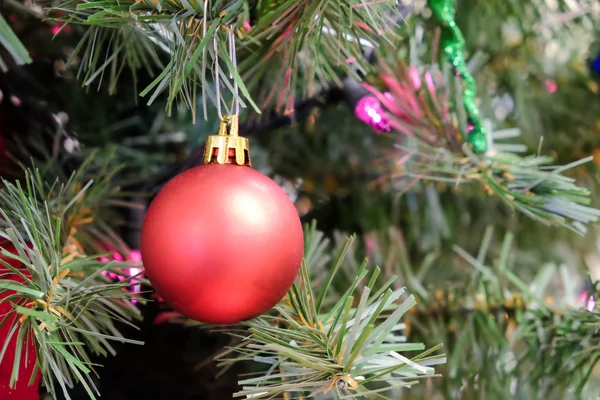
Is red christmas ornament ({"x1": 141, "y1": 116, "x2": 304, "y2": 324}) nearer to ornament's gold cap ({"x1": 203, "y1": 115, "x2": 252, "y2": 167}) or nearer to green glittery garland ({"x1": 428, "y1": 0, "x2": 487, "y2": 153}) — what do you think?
ornament's gold cap ({"x1": 203, "y1": 115, "x2": 252, "y2": 167})

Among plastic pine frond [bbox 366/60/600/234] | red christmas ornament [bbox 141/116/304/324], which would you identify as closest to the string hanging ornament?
red christmas ornament [bbox 141/116/304/324]

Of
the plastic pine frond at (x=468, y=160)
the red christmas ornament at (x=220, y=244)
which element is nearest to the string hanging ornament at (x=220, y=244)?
the red christmas ornament at (x=220, y=244)

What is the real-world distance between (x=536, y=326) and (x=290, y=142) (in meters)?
0.32

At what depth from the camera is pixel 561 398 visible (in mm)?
370

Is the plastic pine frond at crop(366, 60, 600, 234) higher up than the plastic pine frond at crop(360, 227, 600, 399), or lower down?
higher up

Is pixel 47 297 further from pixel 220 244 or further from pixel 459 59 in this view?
pixel 459 59

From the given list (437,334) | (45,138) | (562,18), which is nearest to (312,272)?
(437,334)

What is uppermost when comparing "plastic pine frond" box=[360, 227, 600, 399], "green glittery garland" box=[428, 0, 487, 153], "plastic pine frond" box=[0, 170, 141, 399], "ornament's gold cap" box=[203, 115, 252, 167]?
"green glittery garland" box=[428, 0, 487, 153]

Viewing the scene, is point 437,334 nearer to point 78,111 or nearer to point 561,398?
point 561,398

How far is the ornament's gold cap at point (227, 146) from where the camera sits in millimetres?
245

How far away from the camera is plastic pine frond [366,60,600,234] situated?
315 millimetres

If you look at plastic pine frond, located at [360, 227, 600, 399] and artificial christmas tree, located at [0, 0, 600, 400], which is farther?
plastic pine frond, located at [360, 227, 600, 399]

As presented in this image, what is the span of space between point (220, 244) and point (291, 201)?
46mm

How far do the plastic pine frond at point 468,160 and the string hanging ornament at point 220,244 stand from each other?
0.47 ft
